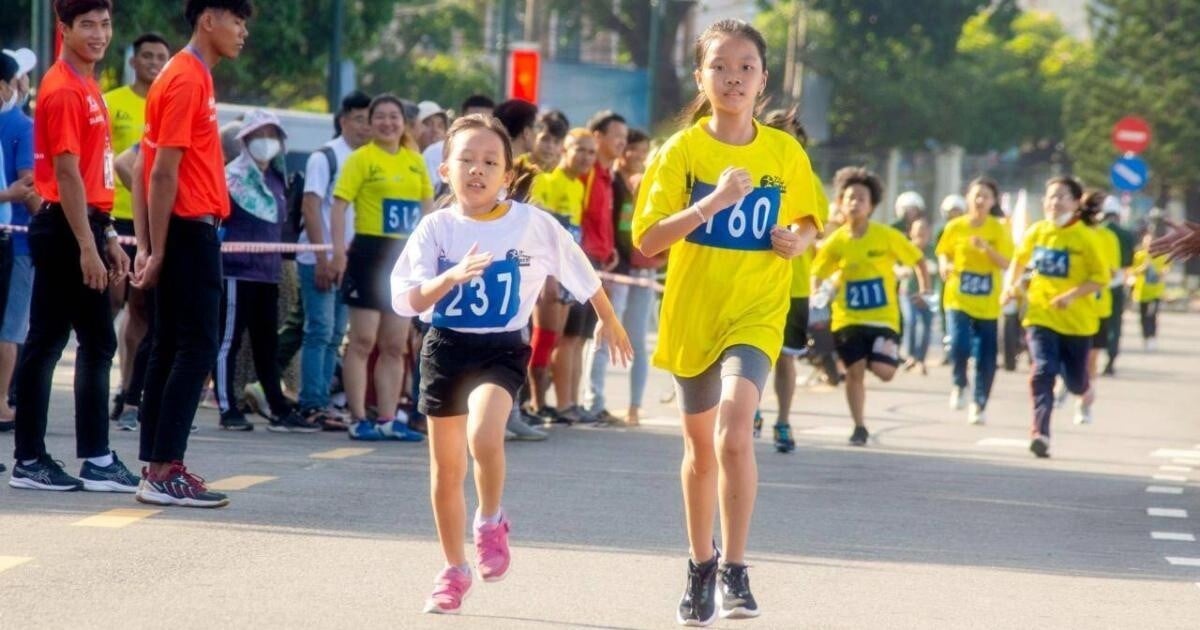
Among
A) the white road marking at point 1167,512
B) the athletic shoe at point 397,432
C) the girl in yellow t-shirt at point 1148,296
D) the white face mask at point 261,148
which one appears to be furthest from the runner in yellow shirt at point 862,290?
the girl in yellow t-shirt at point 1148,296

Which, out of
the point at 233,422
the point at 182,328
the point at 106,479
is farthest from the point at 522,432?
the point at 182,328

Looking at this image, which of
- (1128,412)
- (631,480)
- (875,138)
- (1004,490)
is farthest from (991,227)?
(875,138)

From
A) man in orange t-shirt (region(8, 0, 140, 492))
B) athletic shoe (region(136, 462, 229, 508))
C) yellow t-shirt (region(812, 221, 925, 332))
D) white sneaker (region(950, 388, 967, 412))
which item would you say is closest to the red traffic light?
white sneaker (region(950, 388, 967, 412))

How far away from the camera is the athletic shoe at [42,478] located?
9.17m

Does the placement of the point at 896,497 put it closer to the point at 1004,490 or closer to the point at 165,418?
the point at 1004,490

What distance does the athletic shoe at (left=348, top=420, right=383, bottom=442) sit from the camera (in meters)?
12.4

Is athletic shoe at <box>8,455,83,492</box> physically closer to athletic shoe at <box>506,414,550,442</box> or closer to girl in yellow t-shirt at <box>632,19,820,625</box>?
girl in yellow t-shirt at <box>632,19,820,625</box>

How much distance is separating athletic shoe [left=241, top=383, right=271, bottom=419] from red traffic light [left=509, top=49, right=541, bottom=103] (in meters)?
14.3

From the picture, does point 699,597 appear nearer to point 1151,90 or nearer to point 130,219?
point 130,219

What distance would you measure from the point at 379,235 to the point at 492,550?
18.3 ft

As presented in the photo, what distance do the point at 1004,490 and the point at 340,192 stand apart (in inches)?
154

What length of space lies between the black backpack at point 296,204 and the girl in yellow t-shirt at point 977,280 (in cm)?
583

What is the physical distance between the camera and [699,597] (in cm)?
673

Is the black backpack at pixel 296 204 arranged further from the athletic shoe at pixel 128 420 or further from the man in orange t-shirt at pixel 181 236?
the man in orange t-shirt at pixel 181 236
